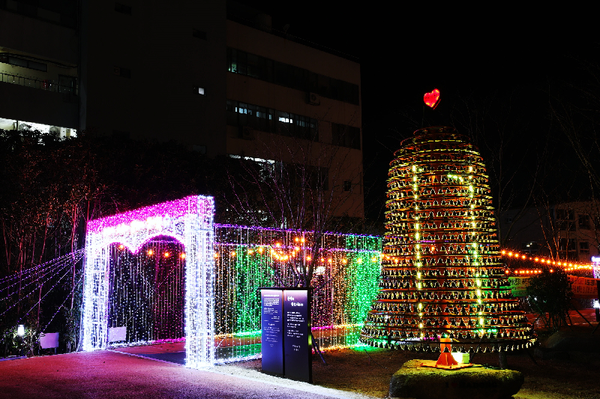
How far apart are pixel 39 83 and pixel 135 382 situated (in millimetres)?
16304

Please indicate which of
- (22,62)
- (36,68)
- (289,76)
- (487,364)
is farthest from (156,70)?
(487,364)

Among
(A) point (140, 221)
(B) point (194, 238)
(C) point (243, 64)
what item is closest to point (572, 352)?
(B) point (194, 238)

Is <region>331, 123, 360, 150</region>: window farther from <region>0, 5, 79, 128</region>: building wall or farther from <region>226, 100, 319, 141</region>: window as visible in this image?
<region>0, 5, 79, 128</region>: building wall

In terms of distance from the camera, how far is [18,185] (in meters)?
14.6

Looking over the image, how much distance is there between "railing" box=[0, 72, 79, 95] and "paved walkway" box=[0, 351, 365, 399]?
13098mm

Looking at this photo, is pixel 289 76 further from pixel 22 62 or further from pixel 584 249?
pixel 584 249

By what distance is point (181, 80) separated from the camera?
25.4 metres

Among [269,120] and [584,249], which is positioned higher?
[269,120]

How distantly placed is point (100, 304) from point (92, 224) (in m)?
1.98

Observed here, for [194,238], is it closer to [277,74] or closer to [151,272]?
[151,272]

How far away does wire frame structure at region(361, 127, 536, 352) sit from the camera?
6.90 meters

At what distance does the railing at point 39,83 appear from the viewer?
69.9 feet

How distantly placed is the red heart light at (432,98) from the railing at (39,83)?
18555 millimetres

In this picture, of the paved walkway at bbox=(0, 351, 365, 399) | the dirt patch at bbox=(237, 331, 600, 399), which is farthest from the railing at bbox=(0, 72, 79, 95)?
the dirt patch at bbox=(237, 331, 600, 399)
